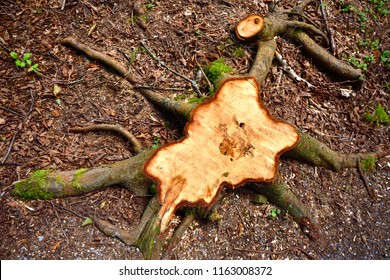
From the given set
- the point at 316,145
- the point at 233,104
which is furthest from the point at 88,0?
the point at 316,145

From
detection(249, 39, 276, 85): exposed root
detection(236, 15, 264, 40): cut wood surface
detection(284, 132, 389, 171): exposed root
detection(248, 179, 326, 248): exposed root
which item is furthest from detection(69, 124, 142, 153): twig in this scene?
detection(236, 15, 264, 40): cut wood surface

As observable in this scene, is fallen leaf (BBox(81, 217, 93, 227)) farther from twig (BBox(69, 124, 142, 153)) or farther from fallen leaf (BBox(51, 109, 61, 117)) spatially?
fallen leaf (BBox(51, 109, 61, 117))

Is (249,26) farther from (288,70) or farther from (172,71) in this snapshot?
(172,71)

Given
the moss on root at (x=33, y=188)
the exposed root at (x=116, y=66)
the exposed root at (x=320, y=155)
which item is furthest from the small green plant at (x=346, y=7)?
the moss on root at (x=33, y=188)

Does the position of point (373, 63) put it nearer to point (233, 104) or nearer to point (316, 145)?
point (316, 145)

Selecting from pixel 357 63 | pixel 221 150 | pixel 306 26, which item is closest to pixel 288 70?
pixel 306 26

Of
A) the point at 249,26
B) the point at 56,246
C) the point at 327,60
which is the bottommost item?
the point at 56,246
